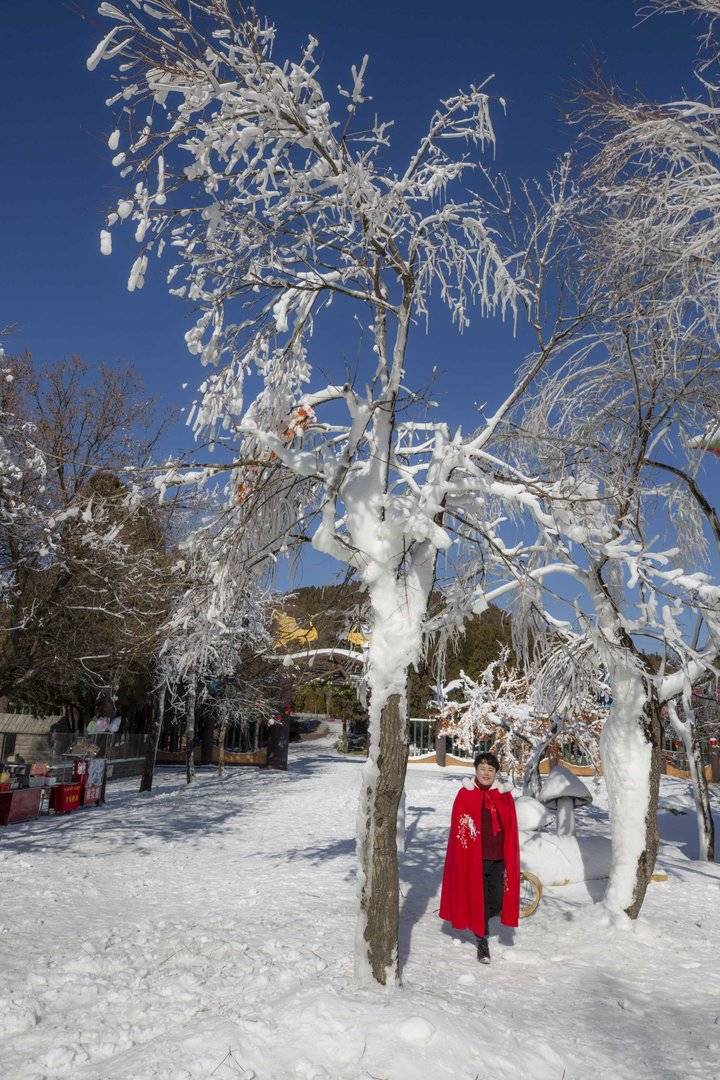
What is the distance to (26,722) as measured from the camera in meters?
35.4

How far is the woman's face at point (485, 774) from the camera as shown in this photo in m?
6.33

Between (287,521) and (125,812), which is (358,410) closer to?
(287,521)

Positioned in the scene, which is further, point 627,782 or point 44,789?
point 44,789

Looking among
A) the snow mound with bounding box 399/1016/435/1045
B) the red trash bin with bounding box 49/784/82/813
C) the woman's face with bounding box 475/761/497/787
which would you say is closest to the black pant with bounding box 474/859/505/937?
the woman's face with bounding box 475/761/497/787

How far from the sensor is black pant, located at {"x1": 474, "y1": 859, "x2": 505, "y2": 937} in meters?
6.03

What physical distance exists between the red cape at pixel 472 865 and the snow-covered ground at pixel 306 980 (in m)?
0.33

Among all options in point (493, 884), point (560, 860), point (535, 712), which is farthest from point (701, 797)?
point (493, 884)

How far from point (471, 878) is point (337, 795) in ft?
44.8

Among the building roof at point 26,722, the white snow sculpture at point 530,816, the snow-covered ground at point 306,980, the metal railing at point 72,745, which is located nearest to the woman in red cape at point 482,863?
the snow-covered ground at point 306,980

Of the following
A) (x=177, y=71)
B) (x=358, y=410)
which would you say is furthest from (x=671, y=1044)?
(x=177, y=71)

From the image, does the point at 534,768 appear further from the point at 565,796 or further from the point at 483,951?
the point at 483,951

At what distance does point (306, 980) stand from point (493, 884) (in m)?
1.86

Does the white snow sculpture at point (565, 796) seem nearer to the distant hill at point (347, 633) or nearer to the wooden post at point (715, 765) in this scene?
the distant hill at point (347, 633)

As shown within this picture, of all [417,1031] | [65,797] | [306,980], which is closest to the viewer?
[417,1031]
